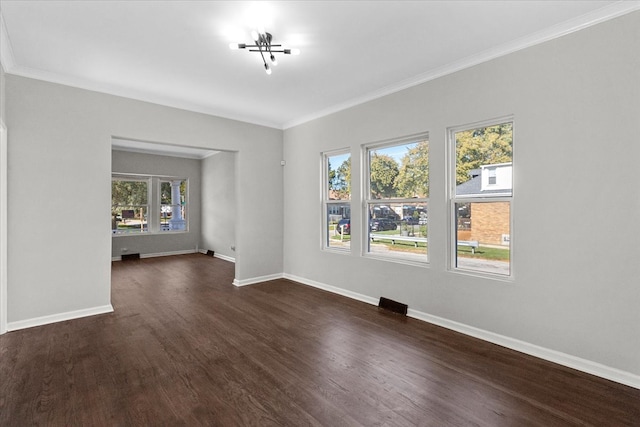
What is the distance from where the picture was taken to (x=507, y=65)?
2.97m

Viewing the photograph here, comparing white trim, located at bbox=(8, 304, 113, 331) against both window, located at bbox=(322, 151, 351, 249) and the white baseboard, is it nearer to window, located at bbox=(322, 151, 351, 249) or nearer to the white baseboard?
window, located at bbox=(322, 151, 351, 249)

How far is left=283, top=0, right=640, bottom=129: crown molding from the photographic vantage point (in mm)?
2373

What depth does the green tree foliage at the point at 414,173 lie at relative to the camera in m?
3.76

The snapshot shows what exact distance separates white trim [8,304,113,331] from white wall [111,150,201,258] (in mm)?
4553

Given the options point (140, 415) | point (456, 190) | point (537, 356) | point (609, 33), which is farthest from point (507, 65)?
point (140, 415)

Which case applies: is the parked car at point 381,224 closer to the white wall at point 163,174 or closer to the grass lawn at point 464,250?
the grass lawn at point 464,250

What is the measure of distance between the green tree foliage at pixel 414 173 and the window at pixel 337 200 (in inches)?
36.2

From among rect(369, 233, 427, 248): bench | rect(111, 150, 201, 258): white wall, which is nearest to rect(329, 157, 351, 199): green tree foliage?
rect(369, 233, 427, 248): bench

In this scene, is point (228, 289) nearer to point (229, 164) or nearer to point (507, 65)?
point (229, 164)

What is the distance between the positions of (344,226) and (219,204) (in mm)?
4600

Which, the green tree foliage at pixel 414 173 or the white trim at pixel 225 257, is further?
the white trim at pixel 225 257

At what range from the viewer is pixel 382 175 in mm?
4273

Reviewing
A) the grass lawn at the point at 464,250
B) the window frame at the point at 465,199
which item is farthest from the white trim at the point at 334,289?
the window frame at the point at 465,199

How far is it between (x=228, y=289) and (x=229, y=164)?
3.80 meters
